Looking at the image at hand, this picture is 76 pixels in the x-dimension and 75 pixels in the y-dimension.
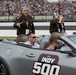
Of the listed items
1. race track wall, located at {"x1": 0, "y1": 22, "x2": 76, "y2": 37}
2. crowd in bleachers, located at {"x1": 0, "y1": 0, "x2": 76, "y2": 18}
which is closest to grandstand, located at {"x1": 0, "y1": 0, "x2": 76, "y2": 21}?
crowd in bleachers, located at {"x1": 0, "y1": 0, "x2": 76, "y2": 18}

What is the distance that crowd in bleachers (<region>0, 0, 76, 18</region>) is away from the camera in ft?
74.3

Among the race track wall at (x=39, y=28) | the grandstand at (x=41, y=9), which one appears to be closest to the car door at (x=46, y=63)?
the race track wall at (x=39, y=28)

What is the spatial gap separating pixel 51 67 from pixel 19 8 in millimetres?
19122

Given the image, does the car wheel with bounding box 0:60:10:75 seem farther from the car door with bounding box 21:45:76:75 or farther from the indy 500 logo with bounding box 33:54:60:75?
the indy 500 logo with bounding box 33:54:60:75

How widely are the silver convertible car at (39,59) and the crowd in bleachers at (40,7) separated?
17.0 m

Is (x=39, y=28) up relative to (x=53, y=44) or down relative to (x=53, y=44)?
down

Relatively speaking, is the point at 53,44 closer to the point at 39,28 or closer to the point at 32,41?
the point at 32,41

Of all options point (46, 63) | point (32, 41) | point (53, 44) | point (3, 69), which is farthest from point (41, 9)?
point (46, 63)

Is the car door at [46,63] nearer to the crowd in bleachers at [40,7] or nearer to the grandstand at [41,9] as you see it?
the grandstand at [41,9]

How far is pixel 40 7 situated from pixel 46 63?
19843mm

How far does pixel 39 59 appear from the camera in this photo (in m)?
4.78

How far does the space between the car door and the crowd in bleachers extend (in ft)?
56.9

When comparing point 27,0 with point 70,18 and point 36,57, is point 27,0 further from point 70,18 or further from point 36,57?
point 36,57

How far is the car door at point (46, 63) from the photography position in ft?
14.4
